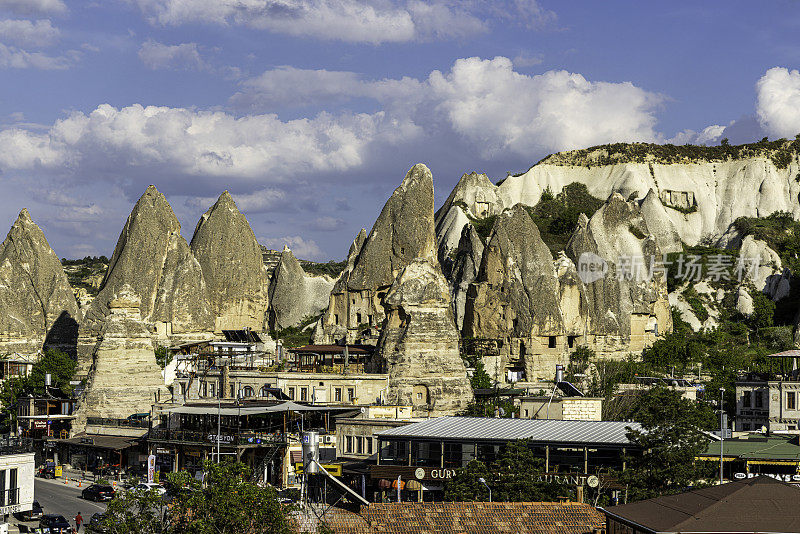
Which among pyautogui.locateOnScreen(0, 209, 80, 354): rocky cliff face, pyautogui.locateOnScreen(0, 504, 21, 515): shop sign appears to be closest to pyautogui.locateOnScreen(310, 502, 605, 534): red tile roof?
pyautogui.locateOnScreen(0, 504, 21, 515): shop sign

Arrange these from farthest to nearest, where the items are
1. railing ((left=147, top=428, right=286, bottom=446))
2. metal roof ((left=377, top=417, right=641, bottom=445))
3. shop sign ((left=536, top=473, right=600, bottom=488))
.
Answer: railing ((left=147, top=428, right=286, bottom=446)) → metal roof ((left=377, top=417, right=641, bottom=445)) → shop sign ((left=536, top=473, right=600, bottom=488))

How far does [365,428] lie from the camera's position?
2131 inches

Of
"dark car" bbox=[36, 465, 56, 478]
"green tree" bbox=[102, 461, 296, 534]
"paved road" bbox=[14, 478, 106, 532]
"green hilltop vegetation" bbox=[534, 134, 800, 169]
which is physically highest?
"green hilltop vegetation" bbox=[534, 134, 800, 169]

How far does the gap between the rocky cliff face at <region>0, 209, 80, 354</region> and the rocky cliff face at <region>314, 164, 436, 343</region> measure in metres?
27.3

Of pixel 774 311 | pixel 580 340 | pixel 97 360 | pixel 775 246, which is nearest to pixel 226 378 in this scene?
pixel 97 360

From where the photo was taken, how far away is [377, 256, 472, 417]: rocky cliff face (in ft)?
207

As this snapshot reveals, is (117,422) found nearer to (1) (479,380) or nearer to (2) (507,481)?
(1) (479,380)

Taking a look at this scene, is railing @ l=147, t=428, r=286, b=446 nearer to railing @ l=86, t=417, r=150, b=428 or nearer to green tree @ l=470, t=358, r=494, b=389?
railing @ l=86, t=417, r=150, b=428

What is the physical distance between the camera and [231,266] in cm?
11988

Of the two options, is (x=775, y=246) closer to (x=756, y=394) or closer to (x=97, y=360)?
(x=756, y=394)

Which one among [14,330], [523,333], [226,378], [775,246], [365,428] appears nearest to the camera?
[365,428]

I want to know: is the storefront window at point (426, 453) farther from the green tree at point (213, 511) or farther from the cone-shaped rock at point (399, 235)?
the cone-shaped rock at point (399, 235)

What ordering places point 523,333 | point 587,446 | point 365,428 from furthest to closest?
point 523,333 < point 365,428 < point 587,446

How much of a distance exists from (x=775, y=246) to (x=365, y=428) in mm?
90399
